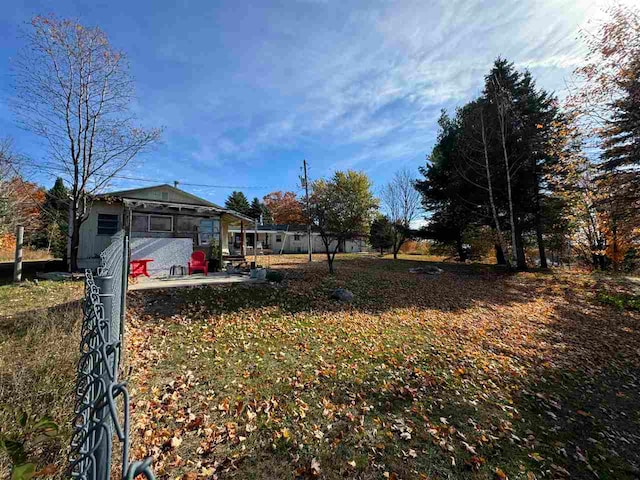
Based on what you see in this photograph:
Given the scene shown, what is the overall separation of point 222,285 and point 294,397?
5.78 meters

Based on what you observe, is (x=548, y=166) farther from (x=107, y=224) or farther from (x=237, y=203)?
(x=237, y=203)

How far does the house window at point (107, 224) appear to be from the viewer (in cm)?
1175

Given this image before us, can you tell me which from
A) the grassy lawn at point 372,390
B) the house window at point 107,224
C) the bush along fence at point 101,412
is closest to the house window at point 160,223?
the house window at point 107,224

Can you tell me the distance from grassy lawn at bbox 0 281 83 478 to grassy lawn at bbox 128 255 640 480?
67cm

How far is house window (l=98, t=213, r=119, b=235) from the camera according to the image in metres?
11.8

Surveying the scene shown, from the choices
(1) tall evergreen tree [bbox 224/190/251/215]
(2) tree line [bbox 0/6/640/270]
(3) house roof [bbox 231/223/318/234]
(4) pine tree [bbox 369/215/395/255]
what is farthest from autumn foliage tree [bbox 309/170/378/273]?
(1) tall evergreen tree [bbox 224/190/251/215]

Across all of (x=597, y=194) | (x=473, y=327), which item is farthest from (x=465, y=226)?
(x=473, y=327)

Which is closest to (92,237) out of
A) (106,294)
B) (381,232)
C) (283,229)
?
(106,294)

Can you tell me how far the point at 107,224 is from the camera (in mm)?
11859

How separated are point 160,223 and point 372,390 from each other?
11.8 meters

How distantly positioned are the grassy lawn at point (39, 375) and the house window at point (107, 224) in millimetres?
6849

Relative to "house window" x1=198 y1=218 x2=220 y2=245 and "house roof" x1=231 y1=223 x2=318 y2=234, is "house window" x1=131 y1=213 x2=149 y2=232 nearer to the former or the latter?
"house window" x1=198 y1=218 x2=220 y2=245

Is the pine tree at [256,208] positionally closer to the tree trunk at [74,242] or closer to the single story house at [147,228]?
the single story house at [147,228]

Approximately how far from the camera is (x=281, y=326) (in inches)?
241
